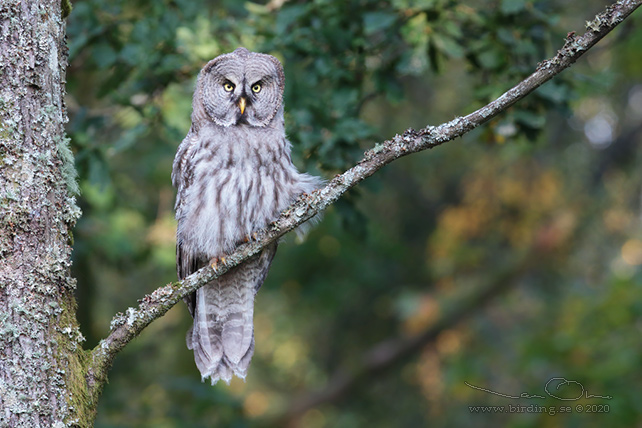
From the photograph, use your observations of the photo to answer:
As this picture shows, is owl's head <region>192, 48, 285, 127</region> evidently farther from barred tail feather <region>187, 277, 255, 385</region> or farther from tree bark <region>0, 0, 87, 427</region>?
tree bark <region>0, 0, 87, 427</region>

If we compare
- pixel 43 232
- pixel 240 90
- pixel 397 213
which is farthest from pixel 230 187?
pixel 397 213

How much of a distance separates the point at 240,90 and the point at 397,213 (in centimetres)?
588

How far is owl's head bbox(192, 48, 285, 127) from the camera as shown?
3732mm

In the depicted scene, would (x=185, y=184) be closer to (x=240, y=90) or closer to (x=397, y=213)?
(x=240, y=90)

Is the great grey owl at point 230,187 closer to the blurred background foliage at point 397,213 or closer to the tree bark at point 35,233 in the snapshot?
the blurred background foliage at point 397,213

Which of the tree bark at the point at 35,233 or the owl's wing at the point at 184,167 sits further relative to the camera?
the owl's wing at the point at 184,167

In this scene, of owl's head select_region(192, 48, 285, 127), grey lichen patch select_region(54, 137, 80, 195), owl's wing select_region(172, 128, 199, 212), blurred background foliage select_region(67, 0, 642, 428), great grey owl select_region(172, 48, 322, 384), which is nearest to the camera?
grey lichen patch select_region(54, 137, 80, 195)

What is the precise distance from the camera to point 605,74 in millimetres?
4383

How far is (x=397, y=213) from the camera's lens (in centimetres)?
941

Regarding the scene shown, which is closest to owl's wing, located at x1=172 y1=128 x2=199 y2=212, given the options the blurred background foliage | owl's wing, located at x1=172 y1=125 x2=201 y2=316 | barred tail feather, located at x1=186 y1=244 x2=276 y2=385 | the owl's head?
owl's wing, located at x1=172 y1=125 x2=201 y2=316

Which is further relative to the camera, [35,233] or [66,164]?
[66,164]

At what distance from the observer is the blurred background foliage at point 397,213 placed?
4215 millimetres

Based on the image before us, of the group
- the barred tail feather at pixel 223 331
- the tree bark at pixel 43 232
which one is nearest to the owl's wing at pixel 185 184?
the barred tail feather at pixel 223 331

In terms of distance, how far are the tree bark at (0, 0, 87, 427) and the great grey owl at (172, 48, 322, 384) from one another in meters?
1.06
